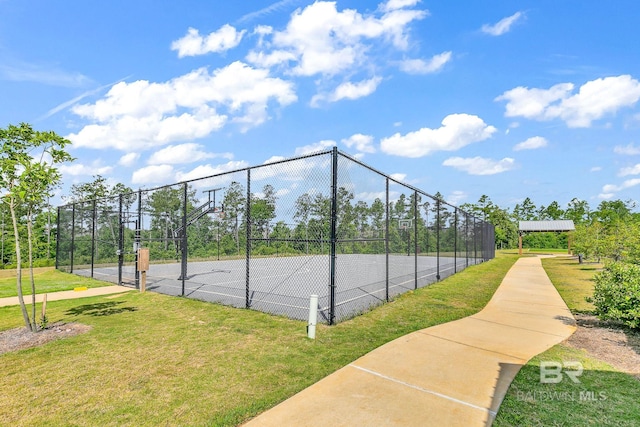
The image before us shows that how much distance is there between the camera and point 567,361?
3.88 m

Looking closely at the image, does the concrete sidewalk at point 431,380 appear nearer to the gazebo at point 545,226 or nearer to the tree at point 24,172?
the tree at point 24,172

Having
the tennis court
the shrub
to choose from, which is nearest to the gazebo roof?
the tennis court

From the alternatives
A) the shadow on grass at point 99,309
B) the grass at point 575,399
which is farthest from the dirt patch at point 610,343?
the shadow on grass at point 99,309

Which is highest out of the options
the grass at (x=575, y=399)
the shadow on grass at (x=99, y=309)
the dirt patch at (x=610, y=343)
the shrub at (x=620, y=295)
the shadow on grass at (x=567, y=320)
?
the shrub at (x=620, y=295)

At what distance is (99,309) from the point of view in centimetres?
686

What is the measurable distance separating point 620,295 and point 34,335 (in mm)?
9296

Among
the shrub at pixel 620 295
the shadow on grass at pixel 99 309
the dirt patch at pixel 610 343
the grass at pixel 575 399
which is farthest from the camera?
the shadow on grass at pixel 99 309

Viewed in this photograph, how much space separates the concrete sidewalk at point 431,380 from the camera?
2678 mm

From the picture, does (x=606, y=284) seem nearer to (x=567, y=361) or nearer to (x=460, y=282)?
(x=567, y=361)

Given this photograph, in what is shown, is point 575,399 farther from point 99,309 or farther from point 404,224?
point 404,224

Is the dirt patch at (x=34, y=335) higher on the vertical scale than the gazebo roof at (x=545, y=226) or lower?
lower

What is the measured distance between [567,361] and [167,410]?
457 cm

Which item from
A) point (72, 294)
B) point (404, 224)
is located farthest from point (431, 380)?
point (404, 224)

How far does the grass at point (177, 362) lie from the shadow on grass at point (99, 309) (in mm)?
20
